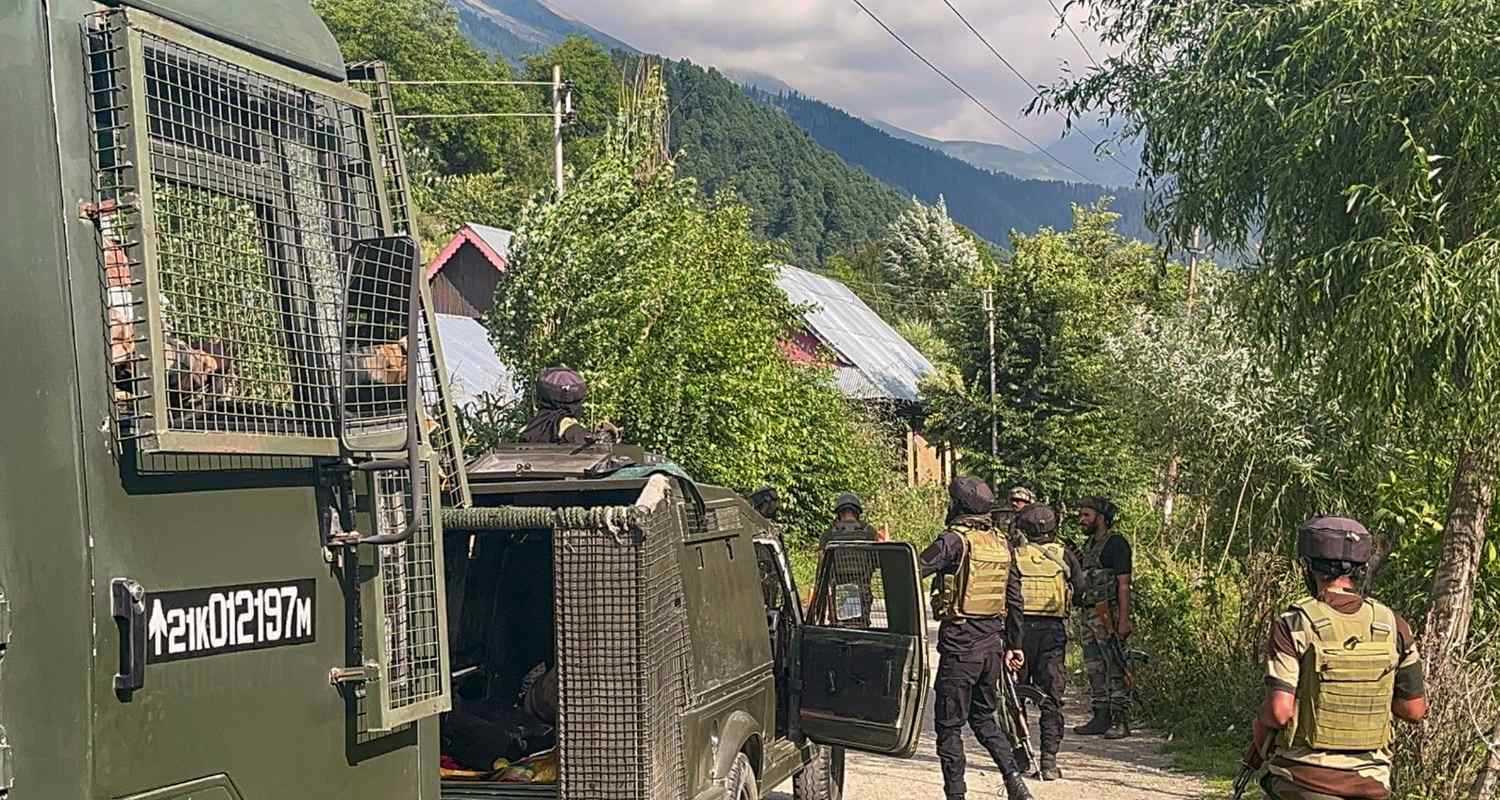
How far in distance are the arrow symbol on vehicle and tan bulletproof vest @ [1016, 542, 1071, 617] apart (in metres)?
8.00

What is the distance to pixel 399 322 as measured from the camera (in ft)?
11.3

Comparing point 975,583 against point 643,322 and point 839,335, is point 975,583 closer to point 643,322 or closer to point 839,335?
point 643,322

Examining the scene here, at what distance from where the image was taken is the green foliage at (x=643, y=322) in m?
15.8

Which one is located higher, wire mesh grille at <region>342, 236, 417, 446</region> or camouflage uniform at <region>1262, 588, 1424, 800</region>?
wire mesh grille at <region>342, 236, 417, 446</region>

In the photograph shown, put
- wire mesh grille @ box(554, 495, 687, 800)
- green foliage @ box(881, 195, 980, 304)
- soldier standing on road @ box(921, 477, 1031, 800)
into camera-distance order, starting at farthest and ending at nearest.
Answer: green foliage @ box(881, 195, 980, 304) → soldier standing on road @ box(921, 477, 1031, 800) → wire mesh grille @ box(554, 495, 687, 800)

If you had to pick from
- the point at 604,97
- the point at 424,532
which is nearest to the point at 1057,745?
the point at 424,532

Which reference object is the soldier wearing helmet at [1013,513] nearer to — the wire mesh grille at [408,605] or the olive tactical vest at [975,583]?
the olive tactical vest at [975,583]

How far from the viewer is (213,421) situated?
3.00 meters

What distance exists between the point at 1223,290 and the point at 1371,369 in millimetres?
1836

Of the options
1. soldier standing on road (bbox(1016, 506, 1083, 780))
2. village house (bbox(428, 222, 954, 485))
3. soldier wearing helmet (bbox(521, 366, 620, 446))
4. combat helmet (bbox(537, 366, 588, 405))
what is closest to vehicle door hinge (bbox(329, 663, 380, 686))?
soldier wearing helmet (bbox(521, 366, 620, 446))

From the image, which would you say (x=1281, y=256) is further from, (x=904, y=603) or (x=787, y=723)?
(x=787, y=723)

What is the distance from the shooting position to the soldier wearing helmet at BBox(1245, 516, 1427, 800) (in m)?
5.36

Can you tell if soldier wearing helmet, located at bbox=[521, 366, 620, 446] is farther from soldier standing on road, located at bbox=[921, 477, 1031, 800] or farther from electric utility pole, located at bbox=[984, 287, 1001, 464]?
electric utility pole, located at bbox=[984, 287, 1001, 464]

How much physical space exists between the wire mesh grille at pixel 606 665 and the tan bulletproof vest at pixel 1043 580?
5.48 meters
